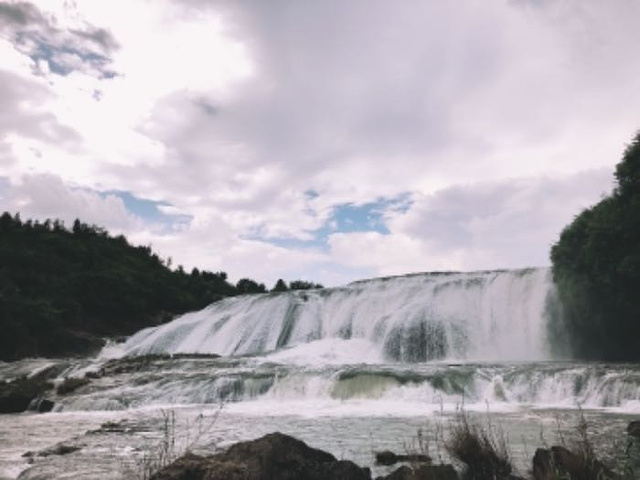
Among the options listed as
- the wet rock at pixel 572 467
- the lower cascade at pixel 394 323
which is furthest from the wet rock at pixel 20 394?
the wet rock at pixel 572 467

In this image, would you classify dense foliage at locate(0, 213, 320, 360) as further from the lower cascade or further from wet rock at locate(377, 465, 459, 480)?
wet rock at locate(377, 465, 459, 480)

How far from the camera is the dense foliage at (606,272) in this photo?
24125 millimetres

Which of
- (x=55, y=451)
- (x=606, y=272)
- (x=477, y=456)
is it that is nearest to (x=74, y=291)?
(x=606, y=272)

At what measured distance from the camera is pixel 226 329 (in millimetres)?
38750

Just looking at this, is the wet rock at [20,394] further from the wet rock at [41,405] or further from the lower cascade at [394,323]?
the lower cascade at [394,323]

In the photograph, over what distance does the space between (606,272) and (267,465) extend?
Result: 22224mm

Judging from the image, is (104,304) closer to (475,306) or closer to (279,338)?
(279,338)

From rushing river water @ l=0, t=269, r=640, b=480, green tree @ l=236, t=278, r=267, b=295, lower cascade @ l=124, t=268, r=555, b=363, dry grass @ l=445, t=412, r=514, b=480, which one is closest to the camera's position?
dry grass @ l=445, t=412, r=514, b=480

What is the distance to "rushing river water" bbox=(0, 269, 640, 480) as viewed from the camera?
10883 millimetres

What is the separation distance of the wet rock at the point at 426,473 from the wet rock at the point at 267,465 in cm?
52

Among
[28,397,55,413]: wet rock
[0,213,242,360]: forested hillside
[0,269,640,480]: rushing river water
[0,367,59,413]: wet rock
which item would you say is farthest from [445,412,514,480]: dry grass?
[0,213,242,360]: forested hillside

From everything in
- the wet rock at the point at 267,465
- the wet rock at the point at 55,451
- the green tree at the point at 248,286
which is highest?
the green tree at the point at 248,286

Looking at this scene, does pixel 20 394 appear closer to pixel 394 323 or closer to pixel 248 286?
pixel 394 323

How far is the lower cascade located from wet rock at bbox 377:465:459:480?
23.5m
